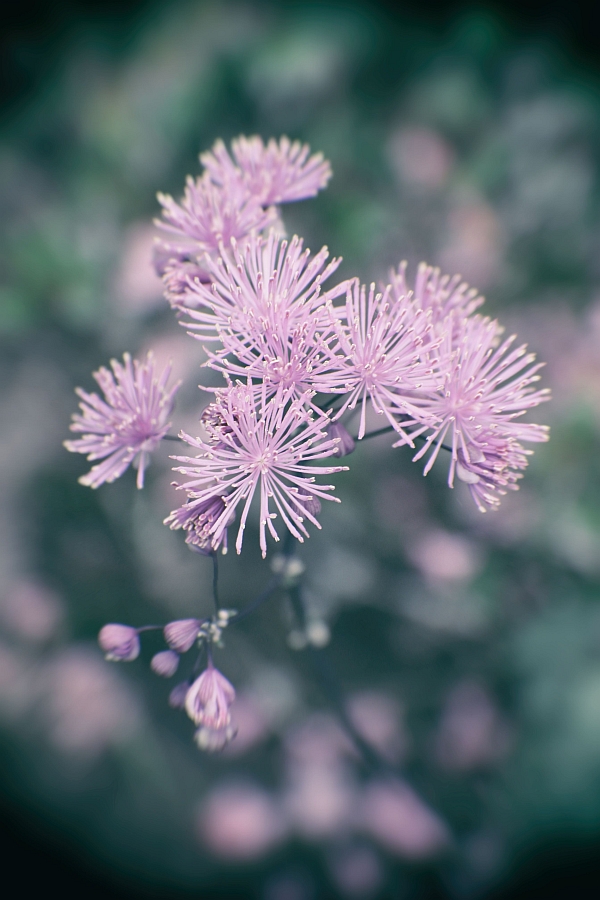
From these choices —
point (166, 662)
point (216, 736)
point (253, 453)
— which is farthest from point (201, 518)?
point (216, 736)

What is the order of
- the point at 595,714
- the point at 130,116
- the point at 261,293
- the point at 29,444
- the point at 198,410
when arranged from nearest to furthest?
the point at 261,293, the point at 595,714, the point at 198,410, the point at 29,444, the point at 130,116

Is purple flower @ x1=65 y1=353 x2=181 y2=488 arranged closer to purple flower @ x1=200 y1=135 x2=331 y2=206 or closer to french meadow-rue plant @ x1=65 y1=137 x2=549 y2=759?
french meadow-rue plant @ x1=65 y1=137 x2=549 y2=759

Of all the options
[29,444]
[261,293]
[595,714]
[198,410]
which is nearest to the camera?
[261,293]

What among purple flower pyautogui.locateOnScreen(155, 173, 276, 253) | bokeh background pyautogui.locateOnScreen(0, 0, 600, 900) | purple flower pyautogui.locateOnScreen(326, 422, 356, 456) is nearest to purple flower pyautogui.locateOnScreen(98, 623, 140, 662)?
purple flower pyautogui.locateOnScreen(326, 422, 356, 456)

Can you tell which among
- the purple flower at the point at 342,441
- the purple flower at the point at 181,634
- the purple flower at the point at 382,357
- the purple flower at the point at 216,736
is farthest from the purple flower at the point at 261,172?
the purple flower at the point at 216,736

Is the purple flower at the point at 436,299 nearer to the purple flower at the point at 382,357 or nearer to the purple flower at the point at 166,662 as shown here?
the purple flower at the point at 382,357

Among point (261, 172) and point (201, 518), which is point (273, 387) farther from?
point (261, 172)

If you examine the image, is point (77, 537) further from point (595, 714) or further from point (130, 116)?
point (595, 714)

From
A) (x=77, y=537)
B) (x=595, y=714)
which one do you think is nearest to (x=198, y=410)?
(x=77, y=537)
